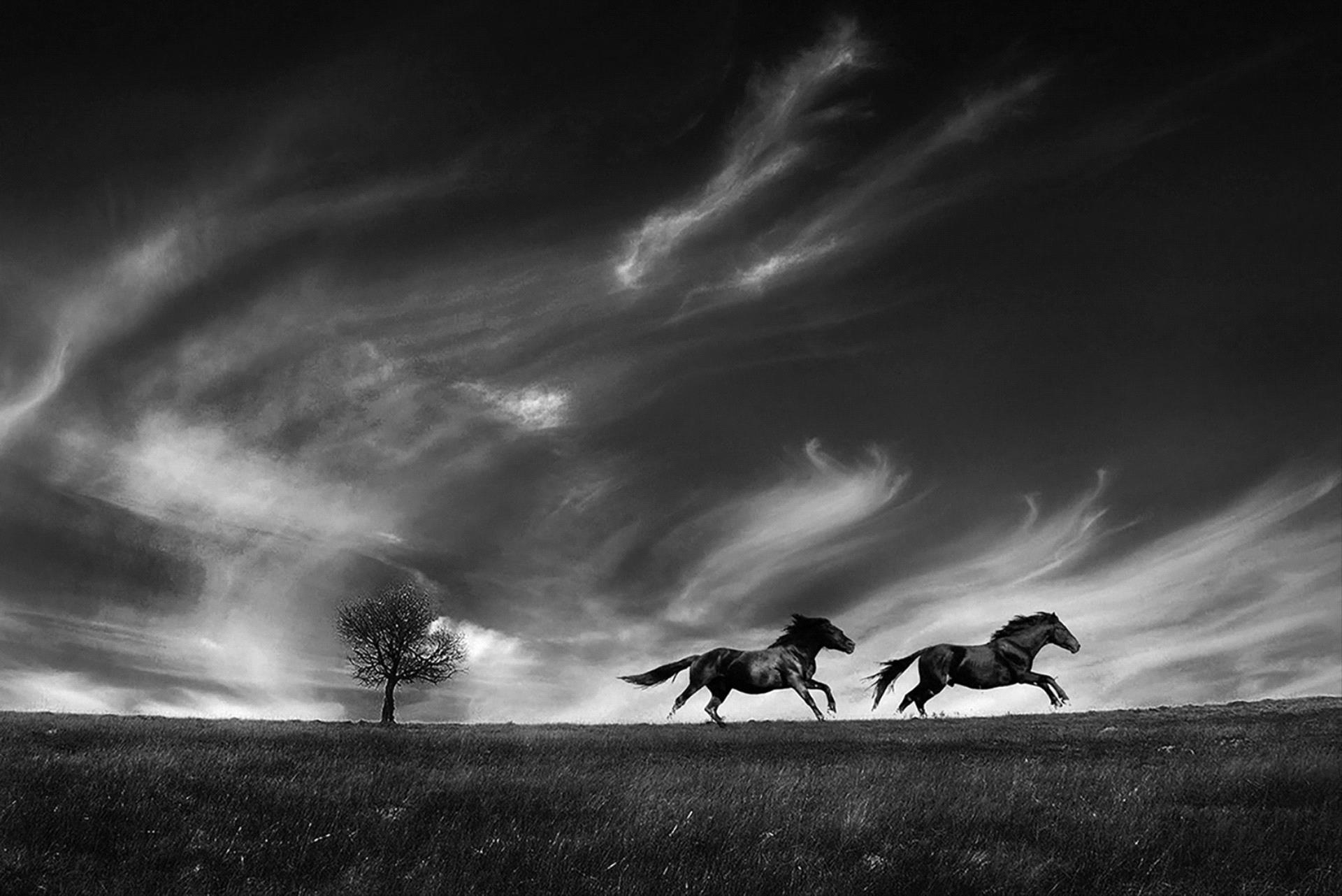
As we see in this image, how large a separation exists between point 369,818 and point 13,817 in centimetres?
361

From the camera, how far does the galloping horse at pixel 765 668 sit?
98.9 ft

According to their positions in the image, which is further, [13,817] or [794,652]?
[794,652]

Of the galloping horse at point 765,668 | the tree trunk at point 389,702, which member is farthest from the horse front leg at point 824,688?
the tree trunk at point 389,702

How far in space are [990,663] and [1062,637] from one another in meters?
3.53

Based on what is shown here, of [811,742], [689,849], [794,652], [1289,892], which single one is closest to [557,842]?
[689,849]

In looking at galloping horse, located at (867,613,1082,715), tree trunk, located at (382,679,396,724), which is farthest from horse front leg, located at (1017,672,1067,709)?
tree trunk, located at (382,679,396,724)

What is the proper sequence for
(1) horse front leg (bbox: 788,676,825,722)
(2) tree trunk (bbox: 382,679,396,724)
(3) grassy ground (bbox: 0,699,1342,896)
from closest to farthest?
(3) grassy ground (bbox: 0,699,1342,896)
(1) horse front leg (bbox: 788,676,825,722)
(2) tree trunk (bbox: 382,679,396,724)

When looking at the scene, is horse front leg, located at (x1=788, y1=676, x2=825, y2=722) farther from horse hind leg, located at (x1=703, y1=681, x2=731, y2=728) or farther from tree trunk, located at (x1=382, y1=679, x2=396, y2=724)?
tree trunk, located at (x1=382, y1=679, x2=396, y2=724)

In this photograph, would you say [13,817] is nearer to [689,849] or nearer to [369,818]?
[369,818]

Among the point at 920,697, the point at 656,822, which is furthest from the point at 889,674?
the point at 656,822

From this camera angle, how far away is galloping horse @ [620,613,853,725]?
30156 mm

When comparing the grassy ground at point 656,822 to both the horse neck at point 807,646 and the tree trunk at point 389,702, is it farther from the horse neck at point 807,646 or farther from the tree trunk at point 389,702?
the tree trunk at point 389,702

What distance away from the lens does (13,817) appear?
402 inches

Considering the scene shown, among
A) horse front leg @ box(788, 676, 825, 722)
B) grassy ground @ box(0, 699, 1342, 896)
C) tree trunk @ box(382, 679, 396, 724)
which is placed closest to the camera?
grassy ground @ box(0, 699, 1342, 896)
